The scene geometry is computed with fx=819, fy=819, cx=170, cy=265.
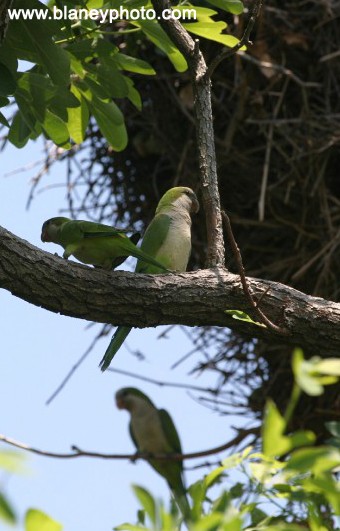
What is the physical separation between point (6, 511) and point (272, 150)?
352 cm

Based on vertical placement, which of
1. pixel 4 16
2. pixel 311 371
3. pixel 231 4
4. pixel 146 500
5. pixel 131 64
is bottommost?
pixel 146 500

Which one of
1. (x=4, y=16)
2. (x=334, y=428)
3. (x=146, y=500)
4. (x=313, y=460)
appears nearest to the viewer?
(x=313, y=460)

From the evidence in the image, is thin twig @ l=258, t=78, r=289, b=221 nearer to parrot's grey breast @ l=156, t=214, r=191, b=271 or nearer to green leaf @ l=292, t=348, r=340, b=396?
parrot's grey breast @ l=156, t=214, r=191, b=271

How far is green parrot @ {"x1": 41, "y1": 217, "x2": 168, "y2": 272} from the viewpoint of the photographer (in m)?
2.61

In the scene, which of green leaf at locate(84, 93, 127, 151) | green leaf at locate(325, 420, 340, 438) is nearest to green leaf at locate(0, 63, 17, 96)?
green leaf at locate(84, 93, 127, 151)

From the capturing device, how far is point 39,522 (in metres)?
0.83

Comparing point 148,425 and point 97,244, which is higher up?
point 97,244

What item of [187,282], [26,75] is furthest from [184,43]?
[187,282]

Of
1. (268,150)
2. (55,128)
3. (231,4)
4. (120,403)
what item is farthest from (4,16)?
(268,150)

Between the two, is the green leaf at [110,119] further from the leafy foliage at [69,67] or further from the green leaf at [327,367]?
the green leaf at [327,367]

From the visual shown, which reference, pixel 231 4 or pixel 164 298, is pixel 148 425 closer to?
pixel 164 298

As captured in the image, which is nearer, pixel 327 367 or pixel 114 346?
pixel 327 367

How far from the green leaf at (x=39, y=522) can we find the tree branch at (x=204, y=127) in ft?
5.36

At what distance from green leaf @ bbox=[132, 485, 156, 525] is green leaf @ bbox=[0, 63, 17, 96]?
1.30m
